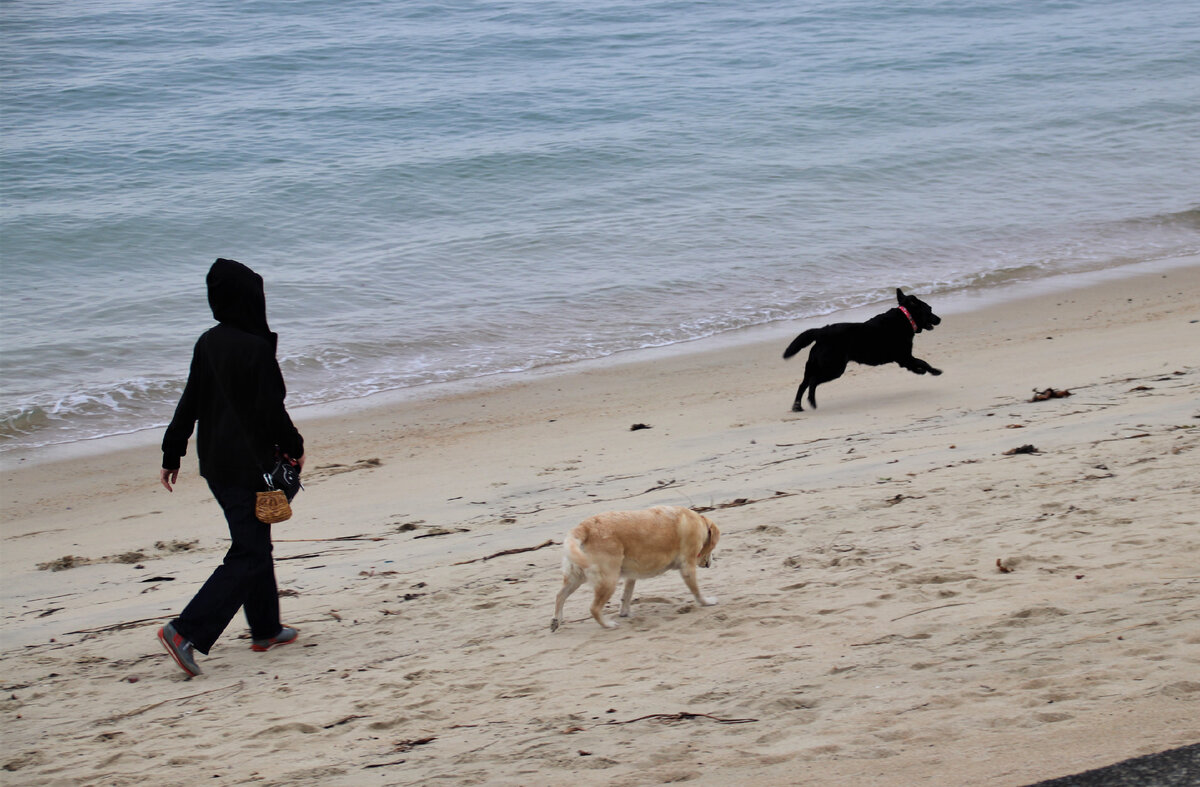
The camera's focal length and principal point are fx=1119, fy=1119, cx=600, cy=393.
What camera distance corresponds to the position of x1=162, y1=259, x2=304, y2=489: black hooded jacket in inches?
185

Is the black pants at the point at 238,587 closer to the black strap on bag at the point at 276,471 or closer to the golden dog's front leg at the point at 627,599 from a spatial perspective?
the black strap on bag at the point at 276,471

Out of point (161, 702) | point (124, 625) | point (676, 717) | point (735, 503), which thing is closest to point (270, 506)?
point (161, 702)

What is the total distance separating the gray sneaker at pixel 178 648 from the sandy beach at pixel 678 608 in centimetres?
11

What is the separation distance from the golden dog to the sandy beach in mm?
163

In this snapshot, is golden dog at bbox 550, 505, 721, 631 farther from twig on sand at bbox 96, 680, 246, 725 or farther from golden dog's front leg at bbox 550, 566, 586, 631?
twig on sand at bbox 96, 680, 246, 725

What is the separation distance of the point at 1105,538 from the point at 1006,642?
1259mm

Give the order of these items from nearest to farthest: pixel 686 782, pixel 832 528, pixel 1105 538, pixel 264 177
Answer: pixel 686 782 < pixel 1105 538 < pixel 832 528 < pixel 264 177

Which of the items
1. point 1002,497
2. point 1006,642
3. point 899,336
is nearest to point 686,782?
point 1006,642

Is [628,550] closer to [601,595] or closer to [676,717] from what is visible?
[601,595]

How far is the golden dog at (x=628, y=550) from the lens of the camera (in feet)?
15.3

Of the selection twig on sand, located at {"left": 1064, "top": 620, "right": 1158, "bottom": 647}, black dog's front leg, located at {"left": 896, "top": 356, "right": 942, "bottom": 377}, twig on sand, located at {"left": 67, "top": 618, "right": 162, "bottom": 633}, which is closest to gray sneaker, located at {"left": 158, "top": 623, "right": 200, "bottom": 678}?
twig on sand, located at {"left": 67, "top": 618, "right": 162, "bottom": 633}

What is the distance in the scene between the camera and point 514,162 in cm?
2238

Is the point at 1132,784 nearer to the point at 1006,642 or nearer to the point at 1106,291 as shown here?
the point at 1006,642

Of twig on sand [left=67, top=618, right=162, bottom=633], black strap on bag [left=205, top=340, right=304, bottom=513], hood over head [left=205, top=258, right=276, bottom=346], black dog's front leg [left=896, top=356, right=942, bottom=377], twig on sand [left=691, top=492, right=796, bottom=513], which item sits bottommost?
black dog's front leg [left=896, top=356, right=942, bottom=377]
